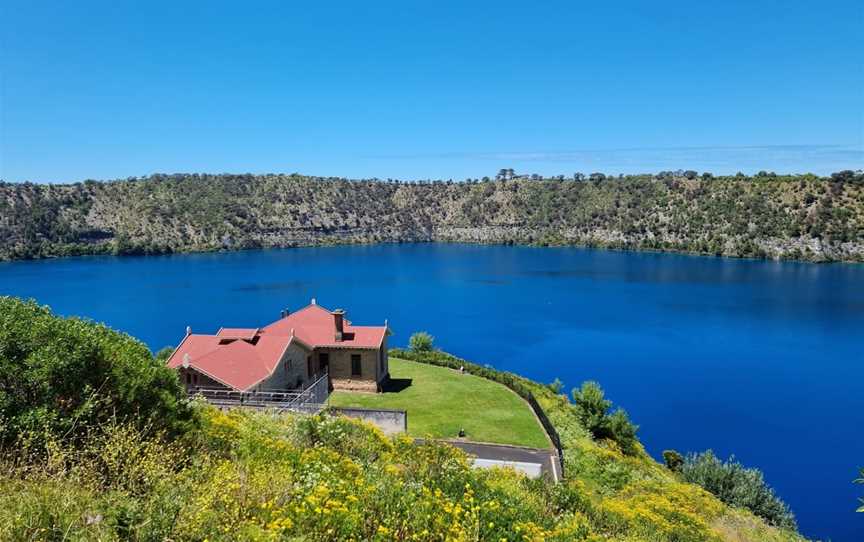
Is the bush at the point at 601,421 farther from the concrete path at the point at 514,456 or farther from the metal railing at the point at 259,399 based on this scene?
the metal railing at the point at 259,399

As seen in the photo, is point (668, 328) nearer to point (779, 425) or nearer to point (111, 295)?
point (779, 425)

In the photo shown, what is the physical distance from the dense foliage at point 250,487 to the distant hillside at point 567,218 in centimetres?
14772

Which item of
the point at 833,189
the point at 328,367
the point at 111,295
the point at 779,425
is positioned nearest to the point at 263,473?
the point at 328,367

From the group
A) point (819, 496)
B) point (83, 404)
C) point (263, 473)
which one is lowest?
point (819, 496)

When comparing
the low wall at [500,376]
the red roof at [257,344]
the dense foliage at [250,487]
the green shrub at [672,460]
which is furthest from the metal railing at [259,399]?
the green shrub at [672,460]

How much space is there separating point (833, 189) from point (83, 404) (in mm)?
174061

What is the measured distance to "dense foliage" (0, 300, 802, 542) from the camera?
6969 millimetres

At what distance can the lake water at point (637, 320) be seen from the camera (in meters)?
39.1

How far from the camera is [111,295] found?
3629 inches

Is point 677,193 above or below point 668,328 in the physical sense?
above

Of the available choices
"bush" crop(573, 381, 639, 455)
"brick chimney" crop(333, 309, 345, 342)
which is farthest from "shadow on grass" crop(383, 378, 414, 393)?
"bush" crop(573, 381, 639, 455)

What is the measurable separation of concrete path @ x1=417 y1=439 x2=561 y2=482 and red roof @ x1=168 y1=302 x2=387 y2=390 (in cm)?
963

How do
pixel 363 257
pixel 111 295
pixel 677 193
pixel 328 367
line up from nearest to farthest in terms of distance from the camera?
pixel 328 367 < pixel 111 295 < pixel 363 257 < pixel 677 193

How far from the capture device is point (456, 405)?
3259cm
